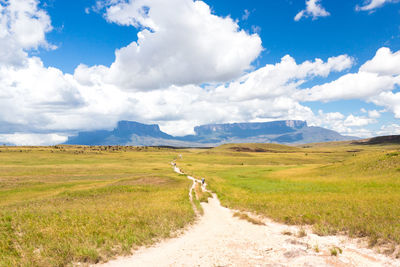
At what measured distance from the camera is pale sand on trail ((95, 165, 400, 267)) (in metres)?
11.3

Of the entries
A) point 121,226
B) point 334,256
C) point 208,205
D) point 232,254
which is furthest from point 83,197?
point 334,256

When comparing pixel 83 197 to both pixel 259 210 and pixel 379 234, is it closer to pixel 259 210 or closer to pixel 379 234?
pixel 259 210

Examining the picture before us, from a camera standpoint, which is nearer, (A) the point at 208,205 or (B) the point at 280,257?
(B) the point at 280,257

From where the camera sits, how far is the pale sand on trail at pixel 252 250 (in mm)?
11273

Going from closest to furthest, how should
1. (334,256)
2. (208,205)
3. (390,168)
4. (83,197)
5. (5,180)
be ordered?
1. (334,256)
2. (208,205)
3. (83,197)
4. (390,168)
5. (5,180)

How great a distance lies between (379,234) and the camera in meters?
13.1

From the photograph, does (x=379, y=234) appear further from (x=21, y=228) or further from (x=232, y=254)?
(x=21, y=228)

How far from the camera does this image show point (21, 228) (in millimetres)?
15742

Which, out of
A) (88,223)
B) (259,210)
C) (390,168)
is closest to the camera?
(88,223)

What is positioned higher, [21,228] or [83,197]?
[21,228]

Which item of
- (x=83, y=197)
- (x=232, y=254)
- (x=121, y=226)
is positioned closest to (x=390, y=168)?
(x=232, y=254)

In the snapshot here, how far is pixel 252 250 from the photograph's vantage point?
13.1m

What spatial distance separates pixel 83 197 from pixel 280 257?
31.8m

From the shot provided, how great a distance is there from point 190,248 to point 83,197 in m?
27.5
